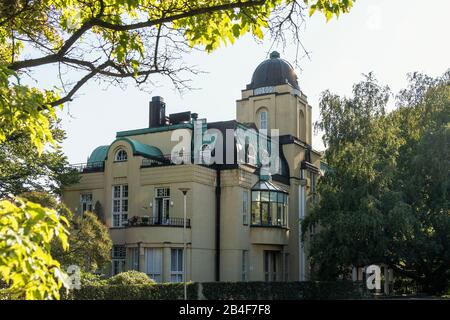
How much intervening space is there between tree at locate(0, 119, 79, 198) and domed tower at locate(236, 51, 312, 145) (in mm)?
15040

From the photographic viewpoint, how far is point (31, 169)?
113 feet

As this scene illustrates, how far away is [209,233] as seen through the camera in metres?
34.7

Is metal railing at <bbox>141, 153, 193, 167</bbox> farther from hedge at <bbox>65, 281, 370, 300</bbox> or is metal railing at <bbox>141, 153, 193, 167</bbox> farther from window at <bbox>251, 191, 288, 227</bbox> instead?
hedge at <bbox>65, 281, 370, 300</bbox>

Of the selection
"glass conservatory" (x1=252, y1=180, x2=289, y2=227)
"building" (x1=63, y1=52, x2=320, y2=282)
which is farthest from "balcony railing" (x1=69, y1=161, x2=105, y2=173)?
"glass conservatory" (x1=252, y1=180, x2=289, y2=227)

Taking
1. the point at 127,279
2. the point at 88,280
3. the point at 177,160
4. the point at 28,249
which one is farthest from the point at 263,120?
the point at 28,249

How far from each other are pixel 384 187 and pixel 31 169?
19.7 m

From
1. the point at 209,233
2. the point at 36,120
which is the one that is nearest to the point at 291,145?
the point at 209,233

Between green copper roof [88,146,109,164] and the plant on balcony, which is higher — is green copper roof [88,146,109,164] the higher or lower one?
the higher one

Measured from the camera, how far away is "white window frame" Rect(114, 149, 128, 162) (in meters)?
35.8

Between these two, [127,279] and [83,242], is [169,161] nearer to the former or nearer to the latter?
[83,242]

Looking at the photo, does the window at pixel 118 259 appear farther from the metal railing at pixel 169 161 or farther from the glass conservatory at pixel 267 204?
the glass conservatory at pixel 267 204

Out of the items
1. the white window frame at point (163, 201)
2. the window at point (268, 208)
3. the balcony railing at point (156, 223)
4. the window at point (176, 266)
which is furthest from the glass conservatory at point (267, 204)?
the window at point (176, 266)
